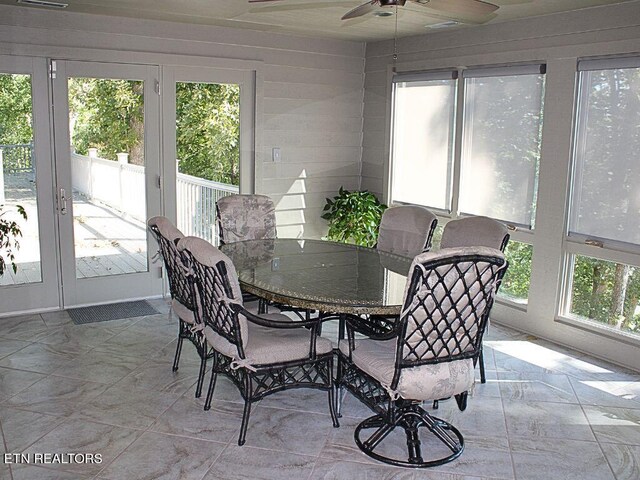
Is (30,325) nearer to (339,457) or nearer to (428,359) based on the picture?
(339,457)

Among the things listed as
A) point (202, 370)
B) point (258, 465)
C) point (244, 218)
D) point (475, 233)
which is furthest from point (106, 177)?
point (258, 465)

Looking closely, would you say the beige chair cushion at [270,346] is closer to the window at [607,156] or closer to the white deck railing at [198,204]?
the window at [607,156]

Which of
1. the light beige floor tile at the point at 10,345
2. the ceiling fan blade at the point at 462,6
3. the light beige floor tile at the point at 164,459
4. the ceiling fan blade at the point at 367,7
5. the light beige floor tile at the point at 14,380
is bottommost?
the light beige floor tile at the point at 164,459

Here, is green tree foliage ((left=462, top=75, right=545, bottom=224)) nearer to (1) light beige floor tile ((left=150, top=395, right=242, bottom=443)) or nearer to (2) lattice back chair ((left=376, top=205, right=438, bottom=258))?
(2) lattice back chair ((left=376, top=205, right=438, bottom=258))

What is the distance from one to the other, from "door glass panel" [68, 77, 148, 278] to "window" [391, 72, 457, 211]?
2383 mm

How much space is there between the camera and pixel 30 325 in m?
4.93

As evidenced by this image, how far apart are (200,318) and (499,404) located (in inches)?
69.7

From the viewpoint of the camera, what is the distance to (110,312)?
5324 mm

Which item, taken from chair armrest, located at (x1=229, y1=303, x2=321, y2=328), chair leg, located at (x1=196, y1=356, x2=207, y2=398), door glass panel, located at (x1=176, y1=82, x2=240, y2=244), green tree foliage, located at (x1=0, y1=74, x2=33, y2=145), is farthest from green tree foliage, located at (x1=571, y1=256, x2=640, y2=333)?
green tree foliage, located at (x1=0, y1=74, x2=33, y2=145)

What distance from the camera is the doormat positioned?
16.9ft

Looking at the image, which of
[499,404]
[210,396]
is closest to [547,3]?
[499,404]

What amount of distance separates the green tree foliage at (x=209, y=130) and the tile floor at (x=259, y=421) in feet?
6.01

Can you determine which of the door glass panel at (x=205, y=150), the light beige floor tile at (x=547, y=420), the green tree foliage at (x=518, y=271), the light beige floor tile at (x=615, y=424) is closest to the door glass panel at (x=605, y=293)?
the green tree foliage at (x=518, y=271)

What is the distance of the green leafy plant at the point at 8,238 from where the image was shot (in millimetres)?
4750
